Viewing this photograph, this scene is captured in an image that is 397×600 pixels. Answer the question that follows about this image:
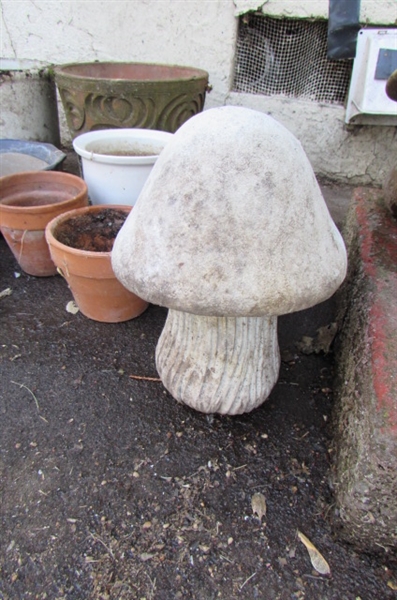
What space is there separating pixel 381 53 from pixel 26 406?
8.51 feet

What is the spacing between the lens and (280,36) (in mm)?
2783

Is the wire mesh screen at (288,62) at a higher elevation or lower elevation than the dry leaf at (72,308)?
higher

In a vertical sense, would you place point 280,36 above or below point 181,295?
above

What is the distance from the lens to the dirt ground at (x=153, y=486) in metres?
1.15

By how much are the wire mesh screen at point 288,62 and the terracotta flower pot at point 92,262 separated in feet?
4.97

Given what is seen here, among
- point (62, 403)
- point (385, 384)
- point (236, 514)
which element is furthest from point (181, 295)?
point (62, 403)

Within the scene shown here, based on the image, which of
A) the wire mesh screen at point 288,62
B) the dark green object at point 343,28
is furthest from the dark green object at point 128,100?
the dark green object at point 343,28

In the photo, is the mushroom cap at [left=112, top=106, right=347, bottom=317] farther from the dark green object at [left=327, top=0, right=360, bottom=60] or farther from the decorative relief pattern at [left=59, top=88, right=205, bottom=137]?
the dark green object at [left=327, top=0, right=360, bottom=60]

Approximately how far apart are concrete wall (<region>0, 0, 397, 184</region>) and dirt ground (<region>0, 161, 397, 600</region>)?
5.60ft

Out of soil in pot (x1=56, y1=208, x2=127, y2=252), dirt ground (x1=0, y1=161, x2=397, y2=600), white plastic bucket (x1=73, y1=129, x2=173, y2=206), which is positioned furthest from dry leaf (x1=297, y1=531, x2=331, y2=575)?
white plastic bucket (x1=73, y1=129, x2=173, y2=206)

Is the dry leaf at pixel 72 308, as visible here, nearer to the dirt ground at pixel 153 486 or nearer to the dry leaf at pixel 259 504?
the dirt ground at pixel 153 486

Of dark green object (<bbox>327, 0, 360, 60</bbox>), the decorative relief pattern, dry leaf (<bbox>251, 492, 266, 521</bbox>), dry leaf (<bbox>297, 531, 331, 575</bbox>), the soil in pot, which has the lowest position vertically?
dry leaf (<bbox>297, 531, 331, 575</bbox>)

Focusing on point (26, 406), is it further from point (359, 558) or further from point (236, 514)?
point (359, 558)

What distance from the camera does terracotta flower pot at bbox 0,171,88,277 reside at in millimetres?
2033
